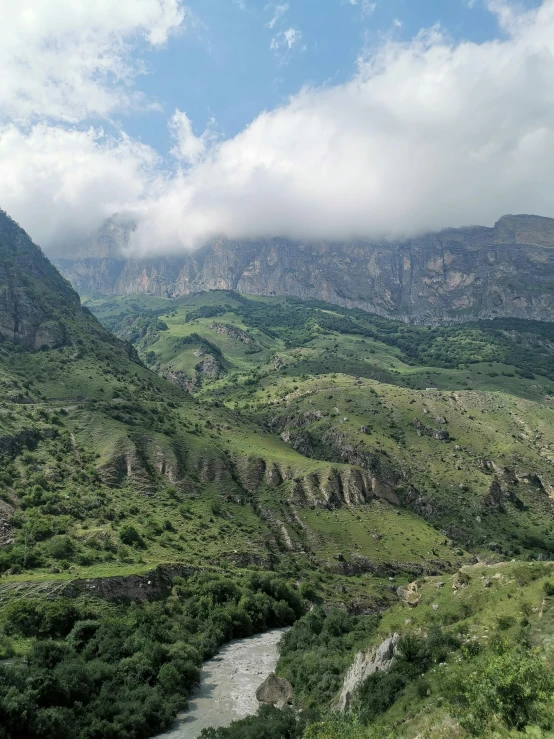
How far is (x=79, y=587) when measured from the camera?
79.2 m

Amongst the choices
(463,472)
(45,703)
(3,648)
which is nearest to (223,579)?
(3,648)

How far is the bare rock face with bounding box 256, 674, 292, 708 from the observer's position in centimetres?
6012

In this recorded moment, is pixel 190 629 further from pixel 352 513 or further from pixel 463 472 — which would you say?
pixel 463 472

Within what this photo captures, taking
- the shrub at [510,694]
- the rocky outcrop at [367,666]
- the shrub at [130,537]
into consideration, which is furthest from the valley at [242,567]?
the rocky outcrop at [367,666]

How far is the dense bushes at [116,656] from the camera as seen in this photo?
4806 centimetres

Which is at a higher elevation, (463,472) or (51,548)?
(51,548)

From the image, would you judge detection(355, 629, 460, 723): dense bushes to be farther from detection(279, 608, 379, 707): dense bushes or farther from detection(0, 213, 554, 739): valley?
detection(279, 608, 379, 707): dense bushes

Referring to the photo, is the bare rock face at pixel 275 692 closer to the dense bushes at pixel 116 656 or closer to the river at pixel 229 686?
the river at pixel 229 686

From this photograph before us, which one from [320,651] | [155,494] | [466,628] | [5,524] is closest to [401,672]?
[466,628]

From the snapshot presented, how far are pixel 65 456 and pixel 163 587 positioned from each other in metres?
58.6

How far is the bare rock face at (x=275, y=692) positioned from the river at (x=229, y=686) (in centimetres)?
133

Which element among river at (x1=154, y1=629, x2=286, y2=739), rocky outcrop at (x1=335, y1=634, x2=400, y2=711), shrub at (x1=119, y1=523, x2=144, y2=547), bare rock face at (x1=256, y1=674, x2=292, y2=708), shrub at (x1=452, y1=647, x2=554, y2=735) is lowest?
river at (x1=154, y1=629, x2=286, y2=739)

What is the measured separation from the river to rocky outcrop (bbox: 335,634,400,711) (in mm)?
14446

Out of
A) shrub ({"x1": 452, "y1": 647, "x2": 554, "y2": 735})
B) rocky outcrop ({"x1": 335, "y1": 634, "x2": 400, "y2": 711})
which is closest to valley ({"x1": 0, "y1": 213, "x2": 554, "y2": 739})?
shrub ({"x1": 452, "y1": 647, "x2": 554, "y2": 735})
